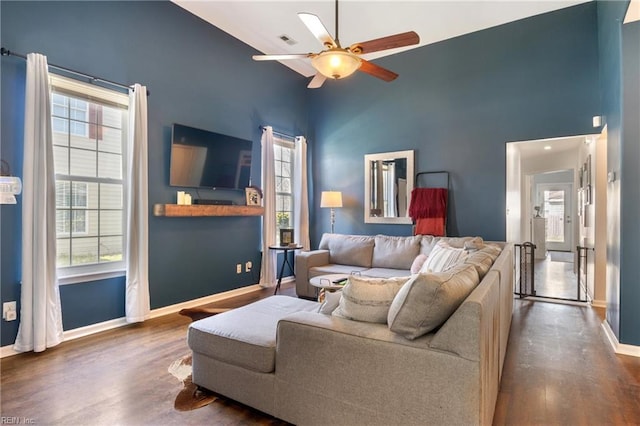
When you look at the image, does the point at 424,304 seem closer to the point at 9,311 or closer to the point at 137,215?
the point at 137,215

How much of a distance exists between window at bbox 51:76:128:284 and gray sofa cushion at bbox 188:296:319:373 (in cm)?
190

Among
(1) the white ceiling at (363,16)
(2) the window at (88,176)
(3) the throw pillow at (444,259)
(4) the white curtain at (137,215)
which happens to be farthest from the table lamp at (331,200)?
(2) the window at (88,176)

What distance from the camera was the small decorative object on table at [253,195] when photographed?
497cm

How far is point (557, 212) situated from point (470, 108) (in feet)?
22.7

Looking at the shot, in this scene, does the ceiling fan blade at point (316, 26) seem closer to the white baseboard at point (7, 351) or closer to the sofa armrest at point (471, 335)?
the sofa armrest at point (471, 335)

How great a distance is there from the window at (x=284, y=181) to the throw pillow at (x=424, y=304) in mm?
4165

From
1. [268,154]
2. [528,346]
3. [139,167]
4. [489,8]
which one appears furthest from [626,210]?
[139,167]

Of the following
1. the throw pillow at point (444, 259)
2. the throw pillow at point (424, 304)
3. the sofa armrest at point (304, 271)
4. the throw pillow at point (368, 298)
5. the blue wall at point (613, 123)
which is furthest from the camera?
the sofa armrest at point (304, 271)

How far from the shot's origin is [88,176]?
3379 millimetres

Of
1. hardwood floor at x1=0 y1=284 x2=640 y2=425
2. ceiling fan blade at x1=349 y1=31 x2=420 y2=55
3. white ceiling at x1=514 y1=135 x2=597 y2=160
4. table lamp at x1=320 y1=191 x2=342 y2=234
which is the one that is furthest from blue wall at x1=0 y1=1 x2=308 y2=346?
white ceiling at x1=514 y1=135 x2=597 y2=160

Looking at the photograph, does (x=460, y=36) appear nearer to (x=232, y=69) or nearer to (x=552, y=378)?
(x=232, y=69)

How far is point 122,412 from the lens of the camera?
2.00 metres

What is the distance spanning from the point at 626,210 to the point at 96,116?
491 cm

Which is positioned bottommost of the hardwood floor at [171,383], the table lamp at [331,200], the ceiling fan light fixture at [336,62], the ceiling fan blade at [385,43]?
the hardwood floor at [171,383]
